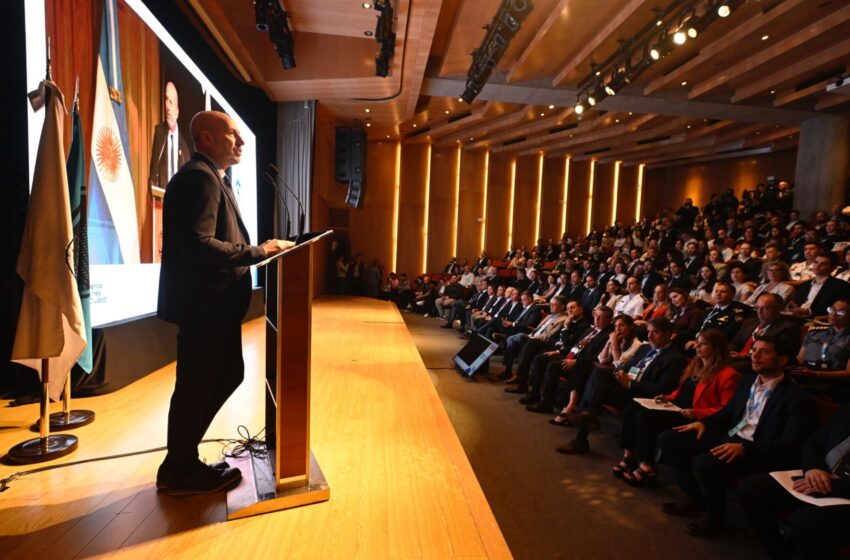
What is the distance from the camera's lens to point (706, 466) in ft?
7.16

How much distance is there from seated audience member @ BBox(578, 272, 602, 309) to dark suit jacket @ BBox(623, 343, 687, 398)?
3.25 m

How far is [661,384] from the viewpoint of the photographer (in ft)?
10.1

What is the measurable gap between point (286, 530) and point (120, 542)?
20.5 inches

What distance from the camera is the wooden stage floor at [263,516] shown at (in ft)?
4.87

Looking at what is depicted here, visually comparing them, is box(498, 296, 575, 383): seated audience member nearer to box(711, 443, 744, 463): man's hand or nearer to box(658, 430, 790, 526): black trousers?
box(658, 430, 790, 526): black trousers

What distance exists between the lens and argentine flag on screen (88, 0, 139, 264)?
2859 mm

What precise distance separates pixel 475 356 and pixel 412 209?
8.41 m

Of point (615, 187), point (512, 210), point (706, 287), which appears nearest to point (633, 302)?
point (706, 287)

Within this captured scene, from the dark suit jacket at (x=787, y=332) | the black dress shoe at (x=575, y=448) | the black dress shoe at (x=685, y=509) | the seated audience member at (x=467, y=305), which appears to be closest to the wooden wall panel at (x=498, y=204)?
the seated audience member at (x=467, y=305)

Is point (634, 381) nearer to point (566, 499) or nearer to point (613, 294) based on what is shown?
point (566, 499)

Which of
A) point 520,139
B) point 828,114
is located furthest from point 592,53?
point 520,139

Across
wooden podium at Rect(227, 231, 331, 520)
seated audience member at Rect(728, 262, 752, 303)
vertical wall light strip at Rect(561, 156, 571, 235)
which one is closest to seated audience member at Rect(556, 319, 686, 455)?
wooden podium at Rect(227, 231, 331, 520)

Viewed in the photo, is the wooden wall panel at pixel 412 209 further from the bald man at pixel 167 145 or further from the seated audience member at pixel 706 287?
the bald man at pixel 167 145

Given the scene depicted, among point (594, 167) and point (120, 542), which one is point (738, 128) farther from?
point (120, 542)
